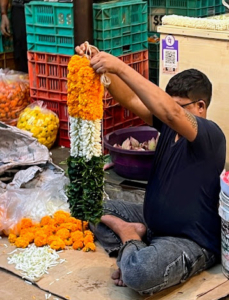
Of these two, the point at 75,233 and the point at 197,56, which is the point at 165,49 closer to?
the point at 197,56

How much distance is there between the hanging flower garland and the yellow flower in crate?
7.15 feet

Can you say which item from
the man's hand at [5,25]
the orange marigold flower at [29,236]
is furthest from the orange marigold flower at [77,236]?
the man's hand at [5,25]

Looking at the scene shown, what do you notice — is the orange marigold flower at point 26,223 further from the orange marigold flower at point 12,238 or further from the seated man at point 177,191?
the seated man at point 177,191

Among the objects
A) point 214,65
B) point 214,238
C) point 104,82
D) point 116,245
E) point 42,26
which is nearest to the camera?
point 104,82

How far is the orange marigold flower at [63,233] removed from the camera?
144 inches

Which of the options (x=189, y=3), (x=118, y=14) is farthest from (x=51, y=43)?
(x=189, y=3)

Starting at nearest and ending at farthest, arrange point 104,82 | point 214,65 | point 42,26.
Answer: point 104,82, point 214,65, point 42,26

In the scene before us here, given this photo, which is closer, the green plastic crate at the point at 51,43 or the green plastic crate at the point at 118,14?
the green plastic crate at the point at 118,14

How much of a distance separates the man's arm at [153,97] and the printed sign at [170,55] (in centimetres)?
163

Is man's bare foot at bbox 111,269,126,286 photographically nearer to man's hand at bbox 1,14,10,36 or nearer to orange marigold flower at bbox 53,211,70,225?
orange marigold flower at bbox 53,211,70,225

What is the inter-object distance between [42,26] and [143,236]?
2.77 metres

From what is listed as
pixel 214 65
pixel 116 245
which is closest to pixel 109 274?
pixel 116 245

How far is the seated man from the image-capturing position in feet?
9.62

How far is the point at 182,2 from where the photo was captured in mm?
5602
